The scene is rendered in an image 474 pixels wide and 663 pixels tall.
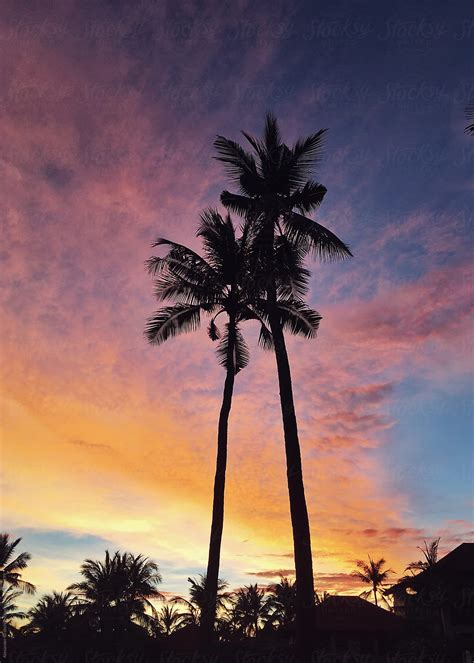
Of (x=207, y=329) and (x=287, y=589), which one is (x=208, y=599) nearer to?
(x=207, y=329)

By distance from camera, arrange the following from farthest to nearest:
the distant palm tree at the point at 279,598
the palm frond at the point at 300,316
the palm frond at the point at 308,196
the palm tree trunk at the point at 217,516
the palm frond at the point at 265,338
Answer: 1. the distant palm tree at the point at 279,598
2. the palm frond at the point at 265,338
3. the palm frond at the point at 300,316
4. the palm frond at the point at 308,196
5. the palm tree trunk at the point at 217,516

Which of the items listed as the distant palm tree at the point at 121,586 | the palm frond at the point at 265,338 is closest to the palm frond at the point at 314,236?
the palm frond at the point at 265,338

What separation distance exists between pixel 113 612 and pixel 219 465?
→ 1410 cm

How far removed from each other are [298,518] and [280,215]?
10082 millimetres

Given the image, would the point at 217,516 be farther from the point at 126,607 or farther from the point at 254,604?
the point at 254,604

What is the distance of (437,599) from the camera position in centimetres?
3219

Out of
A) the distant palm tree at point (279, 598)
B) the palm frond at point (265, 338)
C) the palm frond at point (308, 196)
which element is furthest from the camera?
the distant palm tree at point (279, 598)

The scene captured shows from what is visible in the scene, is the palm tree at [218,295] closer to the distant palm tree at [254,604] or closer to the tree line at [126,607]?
the tree line at [126,607]

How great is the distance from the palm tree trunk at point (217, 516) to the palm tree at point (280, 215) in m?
4.82

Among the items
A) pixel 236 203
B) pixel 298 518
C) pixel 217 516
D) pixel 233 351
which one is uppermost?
pixel 236 203

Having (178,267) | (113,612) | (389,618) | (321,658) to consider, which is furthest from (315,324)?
(389,618)

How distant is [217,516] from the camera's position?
812 inches

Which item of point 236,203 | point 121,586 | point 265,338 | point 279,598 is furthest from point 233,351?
point 279,598

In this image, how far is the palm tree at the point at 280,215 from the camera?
17047 millimetres
